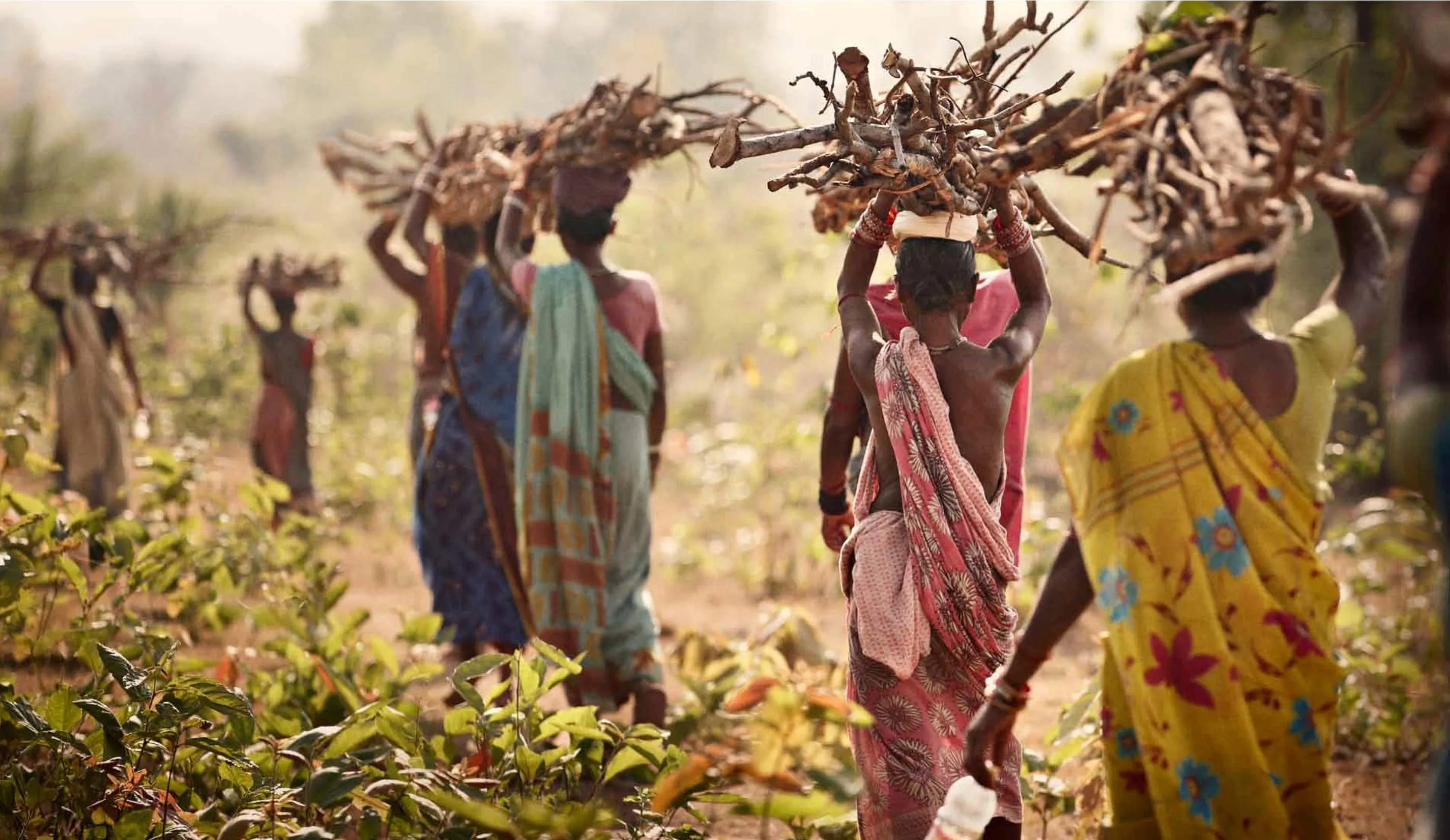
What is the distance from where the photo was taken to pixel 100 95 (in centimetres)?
10356

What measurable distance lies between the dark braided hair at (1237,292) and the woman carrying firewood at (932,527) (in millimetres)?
729

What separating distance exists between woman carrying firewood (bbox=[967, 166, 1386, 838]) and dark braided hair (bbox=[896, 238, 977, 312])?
87cm

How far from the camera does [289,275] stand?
1005cm

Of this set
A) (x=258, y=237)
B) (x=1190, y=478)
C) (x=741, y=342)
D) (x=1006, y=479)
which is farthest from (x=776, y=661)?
(x=258, y=237)

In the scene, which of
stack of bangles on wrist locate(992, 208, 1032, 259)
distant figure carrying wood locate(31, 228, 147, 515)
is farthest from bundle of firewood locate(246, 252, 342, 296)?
stack of bangles on wrist locate(992, 208, 1032, 259)

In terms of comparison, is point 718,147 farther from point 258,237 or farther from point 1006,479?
point 258,237

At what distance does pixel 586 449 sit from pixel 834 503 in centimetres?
Result: 153

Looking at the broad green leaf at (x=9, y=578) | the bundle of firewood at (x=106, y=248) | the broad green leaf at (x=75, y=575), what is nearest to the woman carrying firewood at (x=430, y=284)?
the bundle of firewood at (x=106, y=248)

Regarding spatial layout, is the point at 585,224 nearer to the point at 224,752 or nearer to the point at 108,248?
the point at 224,752

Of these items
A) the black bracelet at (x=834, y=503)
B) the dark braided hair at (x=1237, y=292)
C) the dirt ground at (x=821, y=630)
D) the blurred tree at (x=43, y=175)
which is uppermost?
the blurred tree at (x=43, y=175)

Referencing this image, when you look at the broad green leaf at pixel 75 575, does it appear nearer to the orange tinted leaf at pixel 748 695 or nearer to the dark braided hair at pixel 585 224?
the orange tinted leaf at pixel 748 695

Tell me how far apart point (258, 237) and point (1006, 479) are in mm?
37193

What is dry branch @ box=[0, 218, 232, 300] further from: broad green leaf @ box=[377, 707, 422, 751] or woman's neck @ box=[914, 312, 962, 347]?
woman's neck @ box=[914, 312, 962, 347]

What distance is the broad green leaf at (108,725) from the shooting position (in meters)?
3.44
